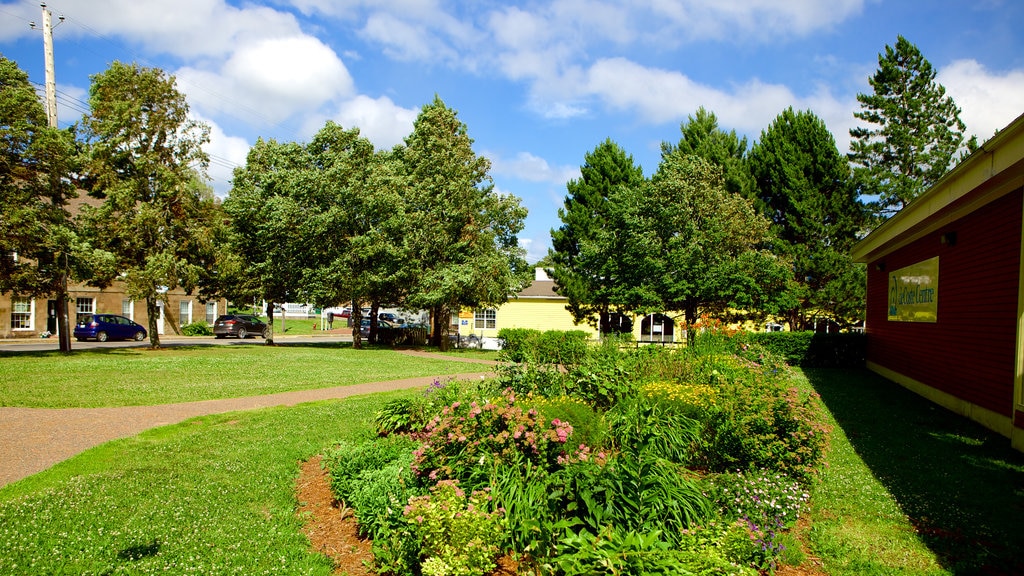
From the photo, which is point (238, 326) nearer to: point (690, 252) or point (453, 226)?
point (453, 226)

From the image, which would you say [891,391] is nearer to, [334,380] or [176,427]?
[334,380]

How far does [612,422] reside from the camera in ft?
20.2

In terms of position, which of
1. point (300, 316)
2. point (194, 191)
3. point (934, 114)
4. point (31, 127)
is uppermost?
point (934, 114)

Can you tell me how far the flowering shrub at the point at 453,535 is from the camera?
11.3 ft

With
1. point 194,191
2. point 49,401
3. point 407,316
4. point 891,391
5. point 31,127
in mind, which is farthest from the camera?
point 407,316

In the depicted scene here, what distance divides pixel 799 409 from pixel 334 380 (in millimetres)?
11604

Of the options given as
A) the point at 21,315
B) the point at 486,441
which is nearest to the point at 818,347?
the point at 486,441

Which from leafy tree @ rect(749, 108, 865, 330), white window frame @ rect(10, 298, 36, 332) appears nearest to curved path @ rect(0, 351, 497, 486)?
leafy tree @ rect(749, 108, 865, 330)

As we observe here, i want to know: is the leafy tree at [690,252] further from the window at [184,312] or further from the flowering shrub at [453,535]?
the window at [184,312]

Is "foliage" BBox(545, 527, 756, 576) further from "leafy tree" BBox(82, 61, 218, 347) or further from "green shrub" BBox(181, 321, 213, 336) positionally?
"green shrub" BBox(181, 321, 213, 336)

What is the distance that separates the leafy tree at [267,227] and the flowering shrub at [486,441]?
2304 centimetres

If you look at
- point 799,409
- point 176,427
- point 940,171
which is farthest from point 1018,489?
point 940,171

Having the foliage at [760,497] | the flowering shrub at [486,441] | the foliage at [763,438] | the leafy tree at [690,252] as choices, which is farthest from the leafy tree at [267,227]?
the foliage at [760,497]

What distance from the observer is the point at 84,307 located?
34375 millimetres
